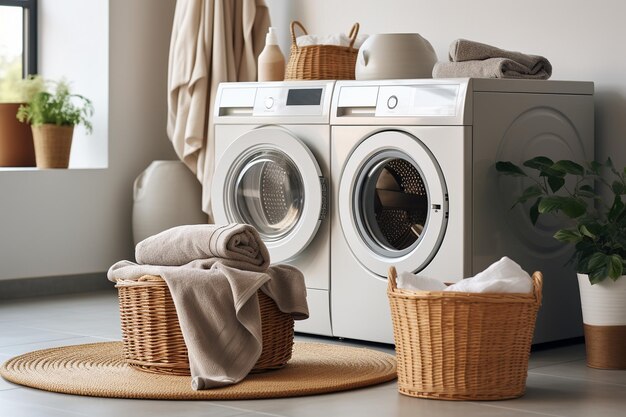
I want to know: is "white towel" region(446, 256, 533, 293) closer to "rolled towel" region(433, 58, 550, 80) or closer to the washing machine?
the washing machine

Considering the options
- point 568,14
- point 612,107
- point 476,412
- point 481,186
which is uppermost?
point 568,14

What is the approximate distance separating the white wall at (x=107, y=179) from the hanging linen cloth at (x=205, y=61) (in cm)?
26

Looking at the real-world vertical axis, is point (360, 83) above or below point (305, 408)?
above

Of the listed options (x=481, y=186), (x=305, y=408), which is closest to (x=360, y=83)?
(x=481, y=186)

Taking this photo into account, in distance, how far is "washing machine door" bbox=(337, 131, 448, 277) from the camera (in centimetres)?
327

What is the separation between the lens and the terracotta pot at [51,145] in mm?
4594

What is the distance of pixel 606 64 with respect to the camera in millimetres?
3553

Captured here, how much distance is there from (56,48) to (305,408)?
2915 millimetres

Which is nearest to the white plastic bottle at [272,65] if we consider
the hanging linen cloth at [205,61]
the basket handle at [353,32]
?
the basket handle at [353,32]

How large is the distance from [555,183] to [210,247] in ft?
3.37

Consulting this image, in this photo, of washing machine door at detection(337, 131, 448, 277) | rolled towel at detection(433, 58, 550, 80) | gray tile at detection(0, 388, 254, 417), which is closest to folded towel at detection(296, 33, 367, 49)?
rolled towel at detection(433, 58, 550, 80)

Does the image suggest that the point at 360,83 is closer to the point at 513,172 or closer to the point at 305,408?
the point at 513,172

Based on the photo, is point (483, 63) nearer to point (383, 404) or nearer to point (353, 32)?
point (353, 32)

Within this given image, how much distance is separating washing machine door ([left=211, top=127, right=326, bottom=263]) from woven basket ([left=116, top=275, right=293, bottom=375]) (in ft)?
2.08
